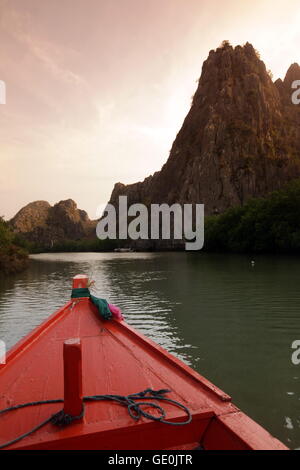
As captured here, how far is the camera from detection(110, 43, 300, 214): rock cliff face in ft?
329

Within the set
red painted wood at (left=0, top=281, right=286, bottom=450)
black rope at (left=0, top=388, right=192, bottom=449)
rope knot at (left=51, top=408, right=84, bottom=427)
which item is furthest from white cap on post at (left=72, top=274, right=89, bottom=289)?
rope knot at (left=51, top=408, right=84, bottom=427)

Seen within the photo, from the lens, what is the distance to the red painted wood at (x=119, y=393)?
9.07 feet

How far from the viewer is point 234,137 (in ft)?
345

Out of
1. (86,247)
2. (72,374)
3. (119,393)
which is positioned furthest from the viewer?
(86,247)

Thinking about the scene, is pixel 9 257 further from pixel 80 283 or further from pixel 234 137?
pixel 234 137

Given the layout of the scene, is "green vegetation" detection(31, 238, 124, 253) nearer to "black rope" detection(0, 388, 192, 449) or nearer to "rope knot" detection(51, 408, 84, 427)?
"black rope" detection(0, 388, 192, 449)

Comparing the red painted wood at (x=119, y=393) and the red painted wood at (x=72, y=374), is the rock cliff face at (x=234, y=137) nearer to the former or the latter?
the red painted wood at (x=119, y=393)

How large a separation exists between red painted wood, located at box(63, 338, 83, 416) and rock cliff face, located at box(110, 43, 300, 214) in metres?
98.5

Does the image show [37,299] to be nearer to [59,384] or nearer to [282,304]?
[282,304]

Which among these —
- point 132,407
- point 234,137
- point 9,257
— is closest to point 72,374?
point 132,407

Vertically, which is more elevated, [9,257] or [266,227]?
[266,227]

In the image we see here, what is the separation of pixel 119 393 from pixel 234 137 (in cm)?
11031

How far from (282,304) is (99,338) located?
1020 cm
